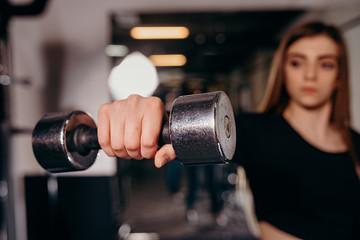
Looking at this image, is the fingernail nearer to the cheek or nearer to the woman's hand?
the woman's hand

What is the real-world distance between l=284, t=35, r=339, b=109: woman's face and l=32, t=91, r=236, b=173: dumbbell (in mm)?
768

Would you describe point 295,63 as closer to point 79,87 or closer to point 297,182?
point 297,182

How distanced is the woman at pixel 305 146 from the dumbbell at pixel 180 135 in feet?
2.07

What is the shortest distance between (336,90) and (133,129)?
1.10 metres

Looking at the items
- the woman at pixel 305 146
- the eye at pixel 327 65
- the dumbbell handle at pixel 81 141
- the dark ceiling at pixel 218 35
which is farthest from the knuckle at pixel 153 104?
the dark ceiling at pixel 218 35

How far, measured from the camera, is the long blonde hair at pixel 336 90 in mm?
1130

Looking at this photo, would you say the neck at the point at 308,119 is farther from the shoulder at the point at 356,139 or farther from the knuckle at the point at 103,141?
the knuckle at the point at 103,141

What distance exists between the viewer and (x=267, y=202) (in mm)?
979

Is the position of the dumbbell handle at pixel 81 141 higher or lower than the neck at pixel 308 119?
higher

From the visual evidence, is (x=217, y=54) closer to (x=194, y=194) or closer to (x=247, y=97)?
(x=247, y=97)

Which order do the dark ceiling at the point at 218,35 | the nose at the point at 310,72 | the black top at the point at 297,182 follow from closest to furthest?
the black top at the point at 297,182 < the nose at the point at 310,72 < the dark ceiling at the point at 218,35

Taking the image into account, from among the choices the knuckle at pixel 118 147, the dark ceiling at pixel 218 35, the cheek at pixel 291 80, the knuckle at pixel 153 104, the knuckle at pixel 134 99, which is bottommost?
the knuckle at pixel 118 147

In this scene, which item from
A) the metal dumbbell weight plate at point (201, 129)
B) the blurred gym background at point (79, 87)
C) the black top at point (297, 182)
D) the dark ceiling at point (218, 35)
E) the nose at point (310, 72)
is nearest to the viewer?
the metal dumbbell weight plate at point (201, 129)

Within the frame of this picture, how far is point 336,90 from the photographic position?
1.20 metres
